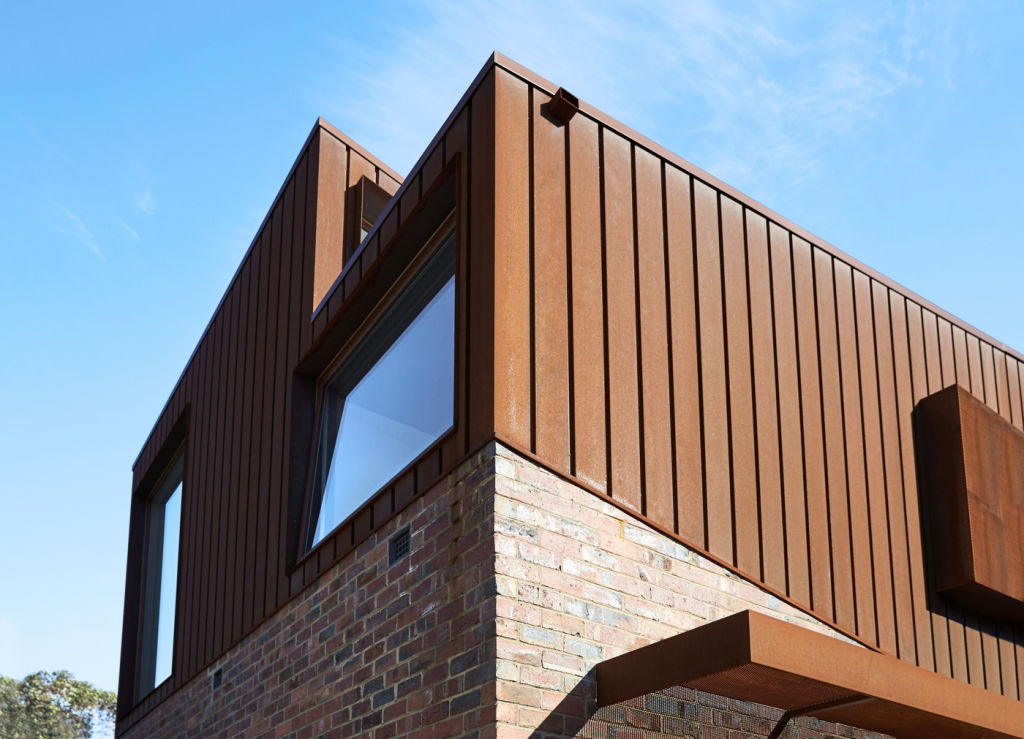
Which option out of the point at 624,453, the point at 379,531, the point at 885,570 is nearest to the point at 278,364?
Answer: the point at 379,531

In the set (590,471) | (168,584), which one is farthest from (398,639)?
(168,584)

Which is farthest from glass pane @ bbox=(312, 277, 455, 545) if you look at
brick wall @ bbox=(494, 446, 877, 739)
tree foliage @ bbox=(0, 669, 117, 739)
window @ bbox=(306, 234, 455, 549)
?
tree foliage @ bbox=(0, 669, 117, 739)

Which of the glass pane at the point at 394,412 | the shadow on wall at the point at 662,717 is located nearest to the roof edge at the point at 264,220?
the glass pane at the point at 394,412

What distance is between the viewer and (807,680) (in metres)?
4.75

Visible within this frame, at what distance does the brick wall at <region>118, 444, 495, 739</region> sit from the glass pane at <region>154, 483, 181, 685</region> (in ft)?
12.0

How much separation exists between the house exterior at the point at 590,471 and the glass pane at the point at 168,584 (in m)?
1.69

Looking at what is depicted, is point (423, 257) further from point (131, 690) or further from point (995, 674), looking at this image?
point (131, 690)

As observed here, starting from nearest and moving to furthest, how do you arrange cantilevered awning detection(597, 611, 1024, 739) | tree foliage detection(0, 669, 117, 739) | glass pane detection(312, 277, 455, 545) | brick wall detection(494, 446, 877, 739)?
cantilevered awning detection(597, 611, 1024, 739)
brick wall detection(494, 446, 877, 739)
glass pane detection(312, 277, 455, 545)
tree foliage detection(0, 669, 117, 739)

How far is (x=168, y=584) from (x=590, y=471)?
7606 mm

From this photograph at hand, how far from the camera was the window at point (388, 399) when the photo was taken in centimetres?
668

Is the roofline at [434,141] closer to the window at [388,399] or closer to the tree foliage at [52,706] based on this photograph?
the window at [388,399]

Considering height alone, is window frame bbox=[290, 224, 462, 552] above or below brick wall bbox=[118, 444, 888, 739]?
above

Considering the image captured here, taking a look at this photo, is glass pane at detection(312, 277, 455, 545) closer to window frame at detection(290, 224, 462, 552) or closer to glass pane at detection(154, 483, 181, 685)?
window frame at detection(290, 224, 462, 552)

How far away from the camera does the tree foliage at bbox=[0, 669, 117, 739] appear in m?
42.0
